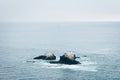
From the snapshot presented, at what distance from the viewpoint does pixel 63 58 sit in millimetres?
123750

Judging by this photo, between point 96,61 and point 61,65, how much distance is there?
62.2 ft

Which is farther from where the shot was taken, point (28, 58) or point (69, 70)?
point (28, 58)

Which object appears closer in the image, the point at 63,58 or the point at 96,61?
the point at 63,58

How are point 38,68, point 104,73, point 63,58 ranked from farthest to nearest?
point 63,58, point 38,68, point 104,73

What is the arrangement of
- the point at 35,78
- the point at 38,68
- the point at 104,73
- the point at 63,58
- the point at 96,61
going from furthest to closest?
the point at 96,61
the point at 63,58
the point at 38,68
the point at 104,73
the point at 35,78

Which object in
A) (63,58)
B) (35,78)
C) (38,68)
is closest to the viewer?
(35,78)

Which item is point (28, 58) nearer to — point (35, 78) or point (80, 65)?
point (80, 65)

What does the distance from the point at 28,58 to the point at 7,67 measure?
21611mm

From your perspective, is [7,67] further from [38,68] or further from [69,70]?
[69,70]

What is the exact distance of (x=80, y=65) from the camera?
121m

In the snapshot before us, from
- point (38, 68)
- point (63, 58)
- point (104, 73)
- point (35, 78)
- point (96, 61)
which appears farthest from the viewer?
point (96, 61)

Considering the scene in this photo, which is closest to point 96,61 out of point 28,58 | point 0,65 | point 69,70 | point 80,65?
point 80,65

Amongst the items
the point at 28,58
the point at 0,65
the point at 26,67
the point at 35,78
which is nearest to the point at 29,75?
the point at 35,78

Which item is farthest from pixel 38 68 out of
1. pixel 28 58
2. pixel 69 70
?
pixel 28 58
